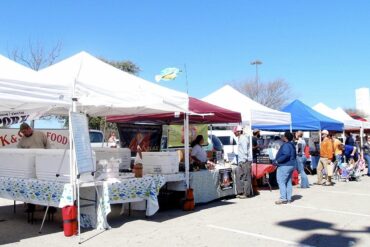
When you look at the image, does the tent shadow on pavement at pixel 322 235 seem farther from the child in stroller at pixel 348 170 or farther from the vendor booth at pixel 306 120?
the vendor booth at pixel 306 120

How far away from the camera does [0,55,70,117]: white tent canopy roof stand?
19.5ft

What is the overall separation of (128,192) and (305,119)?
33.0ft

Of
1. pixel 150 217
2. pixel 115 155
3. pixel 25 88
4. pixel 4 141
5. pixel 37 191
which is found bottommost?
pixel 150 217

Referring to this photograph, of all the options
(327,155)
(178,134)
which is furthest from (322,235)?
(178,134)

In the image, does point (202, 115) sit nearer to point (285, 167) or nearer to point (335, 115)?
point (285, 167)

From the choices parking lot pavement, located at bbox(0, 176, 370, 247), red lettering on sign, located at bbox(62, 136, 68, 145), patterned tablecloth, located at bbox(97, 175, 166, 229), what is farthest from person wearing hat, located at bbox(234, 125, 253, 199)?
red lettering on sign, located at bbox(62, 136, 68, 145)

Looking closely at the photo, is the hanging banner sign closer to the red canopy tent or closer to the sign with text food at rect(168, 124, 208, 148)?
the red canopy tent

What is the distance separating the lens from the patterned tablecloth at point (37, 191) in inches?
262

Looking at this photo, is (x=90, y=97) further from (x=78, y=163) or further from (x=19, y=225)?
(x=19, y=225)

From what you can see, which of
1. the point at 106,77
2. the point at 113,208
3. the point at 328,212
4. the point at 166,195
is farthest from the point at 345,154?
the point at 106,77

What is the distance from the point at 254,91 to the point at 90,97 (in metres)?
45.7

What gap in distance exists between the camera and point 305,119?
52.3ft

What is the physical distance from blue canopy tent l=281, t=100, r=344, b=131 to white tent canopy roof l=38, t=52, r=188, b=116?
828 cm

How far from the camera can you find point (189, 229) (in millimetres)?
7219
